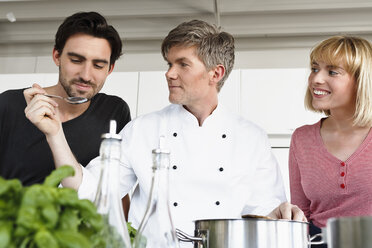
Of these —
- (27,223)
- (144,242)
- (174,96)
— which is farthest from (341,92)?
(27,223)

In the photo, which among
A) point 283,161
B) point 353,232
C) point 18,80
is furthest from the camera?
point 18,80

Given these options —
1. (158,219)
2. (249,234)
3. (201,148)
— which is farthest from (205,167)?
(158,219)

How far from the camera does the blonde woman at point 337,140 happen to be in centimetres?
137

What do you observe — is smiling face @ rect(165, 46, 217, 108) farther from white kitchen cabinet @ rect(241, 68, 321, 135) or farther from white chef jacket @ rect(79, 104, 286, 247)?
white kitchen cabinet @ rect(241, 68, 321, 135)

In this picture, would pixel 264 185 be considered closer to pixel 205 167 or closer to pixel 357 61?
pixel 205 167

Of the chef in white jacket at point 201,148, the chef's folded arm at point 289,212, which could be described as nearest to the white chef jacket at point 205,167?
the chef in white jacket at point 201,148

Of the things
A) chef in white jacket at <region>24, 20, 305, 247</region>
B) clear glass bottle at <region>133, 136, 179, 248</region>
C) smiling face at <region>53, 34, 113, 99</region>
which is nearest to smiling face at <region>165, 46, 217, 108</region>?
chef in white jacket at <region>24, 20, 305, 247</region>

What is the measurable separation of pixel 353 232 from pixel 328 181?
1.01 metres

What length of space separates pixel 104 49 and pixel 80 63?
0.10 meters

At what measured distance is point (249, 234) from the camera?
669 mm

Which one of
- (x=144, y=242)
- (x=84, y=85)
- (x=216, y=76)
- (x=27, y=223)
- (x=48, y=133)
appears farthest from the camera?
(x=216, y=76)

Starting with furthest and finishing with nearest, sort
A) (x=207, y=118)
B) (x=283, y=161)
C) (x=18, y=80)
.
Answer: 1. (x=18, y=80)
2. (x=283, y=161)
3. (x=207, y=118)

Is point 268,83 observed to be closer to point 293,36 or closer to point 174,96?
point 293,36

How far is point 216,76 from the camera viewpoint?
1607 mm
